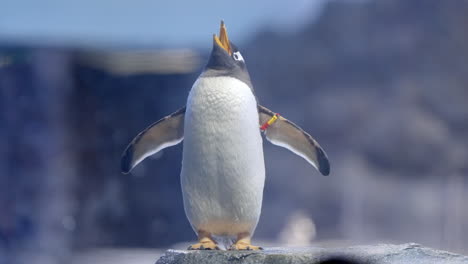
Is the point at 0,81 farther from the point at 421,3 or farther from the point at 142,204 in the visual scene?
the point at 421,3

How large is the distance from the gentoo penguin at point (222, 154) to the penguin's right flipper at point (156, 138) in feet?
0.28

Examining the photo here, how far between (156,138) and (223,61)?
326 mm

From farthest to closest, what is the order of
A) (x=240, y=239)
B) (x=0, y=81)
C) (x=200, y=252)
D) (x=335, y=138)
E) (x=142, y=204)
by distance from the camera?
(x=335, y=138), (x=142, y=204), (x=0, y=81), (x=240, y=239), (x=200, y=252)

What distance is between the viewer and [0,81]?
9.82 ft

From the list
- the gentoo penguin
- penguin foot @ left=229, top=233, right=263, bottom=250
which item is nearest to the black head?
the gentoo penguin

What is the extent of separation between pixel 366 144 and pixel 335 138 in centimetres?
25

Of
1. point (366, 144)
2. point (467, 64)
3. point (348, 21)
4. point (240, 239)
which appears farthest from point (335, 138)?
point (240, 239)

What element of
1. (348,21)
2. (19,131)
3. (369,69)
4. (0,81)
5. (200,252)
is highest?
(348,21)

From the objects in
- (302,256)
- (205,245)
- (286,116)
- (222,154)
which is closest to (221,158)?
(222,154)

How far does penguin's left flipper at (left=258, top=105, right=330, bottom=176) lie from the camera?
180 centimetres

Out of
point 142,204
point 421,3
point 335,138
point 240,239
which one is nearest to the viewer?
point 240,239

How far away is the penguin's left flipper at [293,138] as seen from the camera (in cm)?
180

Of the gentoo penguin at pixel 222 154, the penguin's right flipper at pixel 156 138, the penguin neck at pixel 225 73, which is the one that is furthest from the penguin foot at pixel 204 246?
the penguin neck at pixel 225 73

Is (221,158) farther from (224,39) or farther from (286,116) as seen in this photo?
(286,116)
